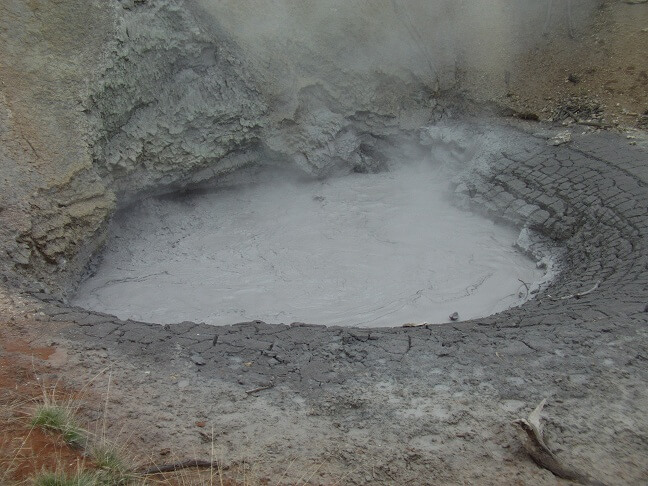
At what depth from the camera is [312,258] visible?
6.00 m

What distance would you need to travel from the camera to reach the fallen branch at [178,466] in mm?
2705

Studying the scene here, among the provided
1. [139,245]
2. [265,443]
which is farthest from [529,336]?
[139,245]

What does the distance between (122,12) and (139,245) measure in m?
2.27

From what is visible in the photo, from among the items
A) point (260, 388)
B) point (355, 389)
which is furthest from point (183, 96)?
point (355, 389)

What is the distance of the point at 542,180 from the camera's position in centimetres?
638

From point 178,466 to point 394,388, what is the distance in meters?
1.23

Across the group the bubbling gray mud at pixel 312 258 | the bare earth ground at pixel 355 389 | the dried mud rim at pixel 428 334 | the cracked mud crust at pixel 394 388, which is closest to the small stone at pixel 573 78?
the bubbling gray mud at pixel 312 258

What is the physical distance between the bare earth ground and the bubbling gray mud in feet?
3.32

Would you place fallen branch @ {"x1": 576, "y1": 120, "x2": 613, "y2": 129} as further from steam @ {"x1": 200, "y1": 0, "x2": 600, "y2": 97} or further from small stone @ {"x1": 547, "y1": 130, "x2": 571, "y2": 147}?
steam @ {"x1": 200, "y1": 0, "x2": 600, "y2": 97}

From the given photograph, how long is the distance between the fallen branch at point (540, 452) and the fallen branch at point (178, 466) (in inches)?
56.0

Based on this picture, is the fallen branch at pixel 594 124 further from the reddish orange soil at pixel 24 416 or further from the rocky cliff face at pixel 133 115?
the reddish orange soil at pixel 24 416

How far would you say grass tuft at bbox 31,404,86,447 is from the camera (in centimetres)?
280

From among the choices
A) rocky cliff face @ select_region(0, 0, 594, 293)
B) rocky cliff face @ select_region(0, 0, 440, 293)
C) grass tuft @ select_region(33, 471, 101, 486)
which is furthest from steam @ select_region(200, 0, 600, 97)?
grass tuft @ select_region(33, 471, 101, 486)

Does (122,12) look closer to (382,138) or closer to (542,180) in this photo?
(382,138)
